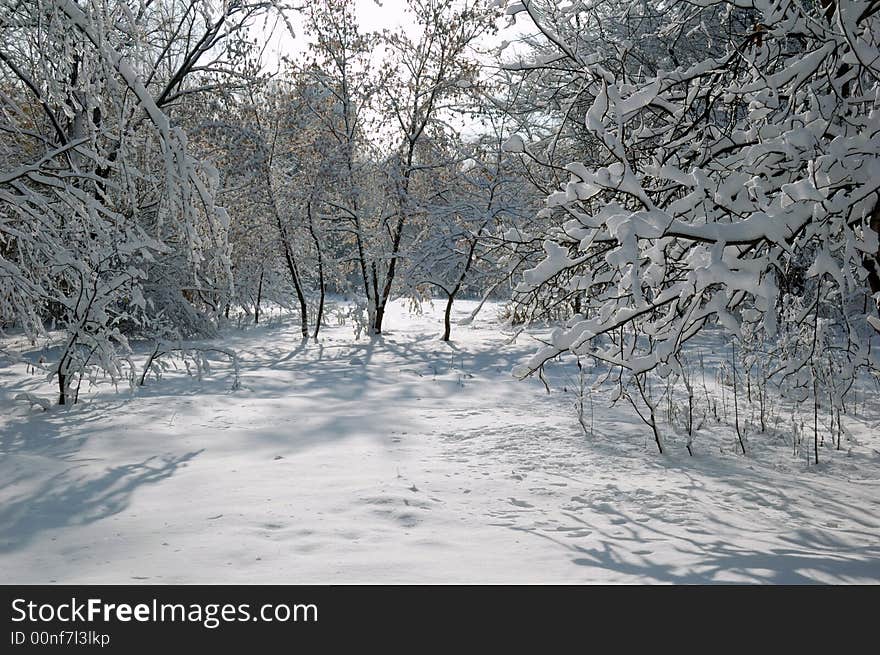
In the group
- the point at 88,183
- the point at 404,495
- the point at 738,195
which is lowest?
the point at 404,495

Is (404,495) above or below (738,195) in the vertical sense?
below

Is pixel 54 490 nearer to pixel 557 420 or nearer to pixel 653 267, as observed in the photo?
pixel 653 267

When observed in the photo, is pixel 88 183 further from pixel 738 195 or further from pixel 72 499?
pixel 738 195

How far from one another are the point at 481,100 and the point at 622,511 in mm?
11840

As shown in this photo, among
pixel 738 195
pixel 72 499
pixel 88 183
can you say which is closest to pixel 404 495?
pixel 72 499

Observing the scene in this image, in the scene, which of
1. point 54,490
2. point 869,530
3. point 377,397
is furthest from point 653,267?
point 377,397

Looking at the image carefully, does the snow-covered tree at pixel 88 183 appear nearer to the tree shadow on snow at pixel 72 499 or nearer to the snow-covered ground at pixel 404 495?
the snow-covered ground at pixel 404 495

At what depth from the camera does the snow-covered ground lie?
9.29 feet

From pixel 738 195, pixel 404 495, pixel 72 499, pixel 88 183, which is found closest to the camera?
pixel 738 195

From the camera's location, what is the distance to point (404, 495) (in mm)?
4039

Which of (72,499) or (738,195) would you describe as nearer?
(738,195)

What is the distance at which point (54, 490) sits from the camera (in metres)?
4.02

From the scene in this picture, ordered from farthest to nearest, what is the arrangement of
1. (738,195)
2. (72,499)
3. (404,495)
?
1. (404,495)
2. (72,499)
3. (738,195)

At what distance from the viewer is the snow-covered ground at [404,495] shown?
2830 mm
